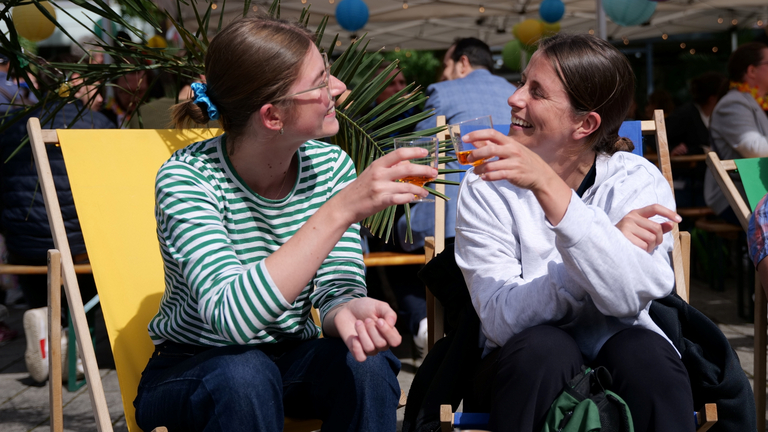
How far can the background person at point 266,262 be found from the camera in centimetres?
147

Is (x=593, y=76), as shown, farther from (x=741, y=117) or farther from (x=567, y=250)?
(x=741, y=117)

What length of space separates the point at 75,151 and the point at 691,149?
5.58 m

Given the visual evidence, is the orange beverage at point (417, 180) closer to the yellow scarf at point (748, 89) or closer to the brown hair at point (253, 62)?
the brown hair at point (253, 62)

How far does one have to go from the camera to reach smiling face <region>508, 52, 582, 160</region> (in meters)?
1.97

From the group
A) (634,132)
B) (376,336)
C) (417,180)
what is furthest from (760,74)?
(376,336)

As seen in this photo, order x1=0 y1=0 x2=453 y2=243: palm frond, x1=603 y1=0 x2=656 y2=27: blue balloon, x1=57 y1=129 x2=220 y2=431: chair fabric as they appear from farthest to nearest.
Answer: x1=603 y1=0 x2=656 y2=27: blue balloon → x1=0 y1=0 x2=453 y2=243: palm frond → x1=57 y1=129 x2=220 y2=431: chair fabric

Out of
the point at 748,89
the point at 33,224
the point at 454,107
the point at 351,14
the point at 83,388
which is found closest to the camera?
the point at 83,388

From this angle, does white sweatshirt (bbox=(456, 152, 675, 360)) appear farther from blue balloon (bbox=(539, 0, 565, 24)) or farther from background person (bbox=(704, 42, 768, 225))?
blue balloon (bbox=(539, 0, 565, 24))

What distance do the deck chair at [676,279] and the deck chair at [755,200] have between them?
14.5 inches

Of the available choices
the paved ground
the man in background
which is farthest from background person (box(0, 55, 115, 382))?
the man in background

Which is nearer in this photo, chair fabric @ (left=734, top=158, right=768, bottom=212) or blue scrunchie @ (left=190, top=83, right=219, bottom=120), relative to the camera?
blue scrunchie @ (left=190, top=83, right=219, bottom=120)

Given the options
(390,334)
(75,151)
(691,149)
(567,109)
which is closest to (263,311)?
(390,334)

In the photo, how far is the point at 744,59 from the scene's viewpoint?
5.12 meters

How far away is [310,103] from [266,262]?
1.57 feet
